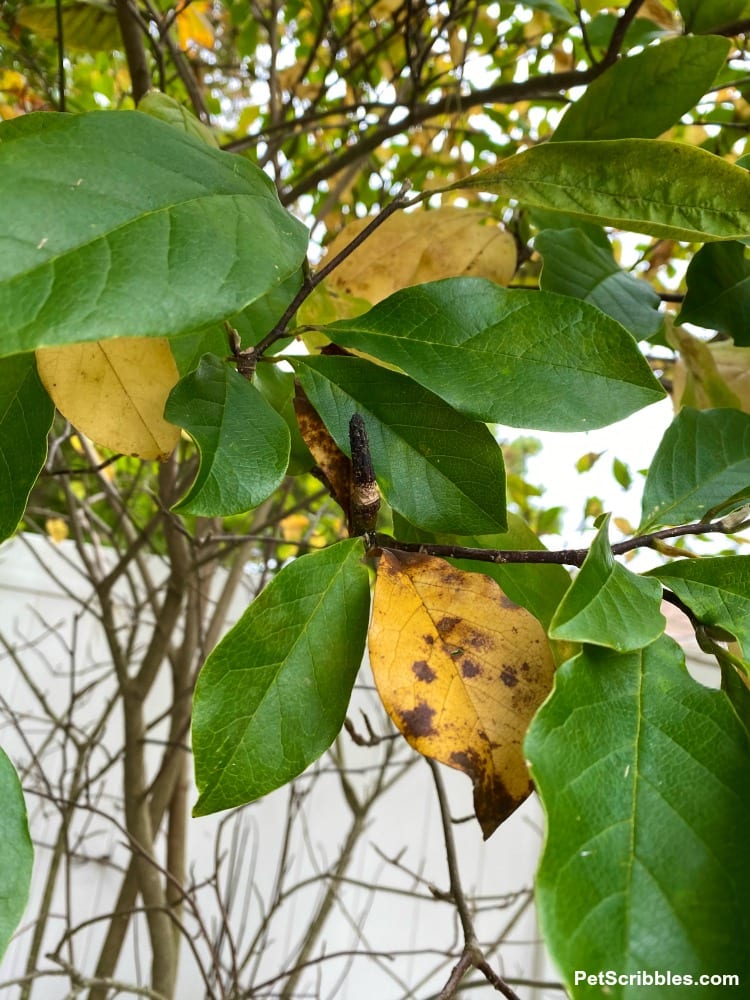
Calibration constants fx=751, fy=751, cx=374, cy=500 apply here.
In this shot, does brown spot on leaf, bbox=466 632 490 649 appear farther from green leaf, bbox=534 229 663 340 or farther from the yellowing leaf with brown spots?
green leaf, bbox=534 229 663 340

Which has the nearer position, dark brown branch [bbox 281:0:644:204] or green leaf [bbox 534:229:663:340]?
green leaf [bbox 534:229:663:340]

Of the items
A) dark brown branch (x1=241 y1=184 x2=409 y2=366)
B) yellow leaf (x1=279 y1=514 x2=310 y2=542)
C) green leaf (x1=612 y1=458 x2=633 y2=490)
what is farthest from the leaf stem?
yellow leaf (x1=279 y1=514 x2=310 y2=542)

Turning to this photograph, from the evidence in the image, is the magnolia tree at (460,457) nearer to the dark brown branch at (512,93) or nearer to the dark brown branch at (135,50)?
the dark brown branch at (512,93)

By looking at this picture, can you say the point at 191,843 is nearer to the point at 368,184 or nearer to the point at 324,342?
the point at 368,184

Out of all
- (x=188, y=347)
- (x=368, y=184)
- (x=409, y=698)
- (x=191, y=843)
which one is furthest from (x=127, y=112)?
(x=191, y=843)

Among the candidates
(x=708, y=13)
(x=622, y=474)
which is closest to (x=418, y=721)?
(x=708, y=13)

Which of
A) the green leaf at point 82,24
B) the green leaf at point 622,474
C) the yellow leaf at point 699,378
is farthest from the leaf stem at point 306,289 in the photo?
the green leaf at point 622,474

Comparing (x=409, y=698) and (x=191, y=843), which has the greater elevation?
(x=191, y=843)
